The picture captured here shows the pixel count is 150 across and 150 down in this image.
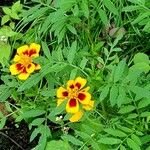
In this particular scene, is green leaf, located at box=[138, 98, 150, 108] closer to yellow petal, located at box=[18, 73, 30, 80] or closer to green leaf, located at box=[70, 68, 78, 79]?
green leaf, located at box=[70, 68, 78, 79]

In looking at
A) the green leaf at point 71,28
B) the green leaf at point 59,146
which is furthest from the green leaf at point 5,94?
the green leaf at point 71,28

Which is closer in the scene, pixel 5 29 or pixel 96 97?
pixel 96 97

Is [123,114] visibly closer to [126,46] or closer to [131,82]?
[131,82]

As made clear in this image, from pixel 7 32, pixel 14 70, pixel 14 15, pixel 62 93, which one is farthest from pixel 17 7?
pixel 62 93

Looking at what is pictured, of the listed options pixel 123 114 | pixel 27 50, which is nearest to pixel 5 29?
pixel 27 50

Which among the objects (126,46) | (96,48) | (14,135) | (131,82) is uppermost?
(131,82)

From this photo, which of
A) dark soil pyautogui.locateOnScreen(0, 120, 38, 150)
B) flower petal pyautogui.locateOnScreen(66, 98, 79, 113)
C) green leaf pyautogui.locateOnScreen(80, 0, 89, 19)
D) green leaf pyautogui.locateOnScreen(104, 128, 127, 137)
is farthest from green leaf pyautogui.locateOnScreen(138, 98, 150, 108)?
dark soil pyautogui.locateOnScreen(0, 120, 38, 150)
